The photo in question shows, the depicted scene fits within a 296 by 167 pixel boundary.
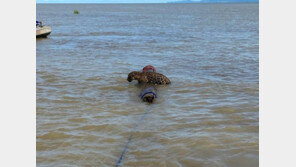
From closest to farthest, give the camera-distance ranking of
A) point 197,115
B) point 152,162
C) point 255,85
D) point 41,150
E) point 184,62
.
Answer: point 152,162
point 41,150
point 197,115
point 255,85
point 184,62

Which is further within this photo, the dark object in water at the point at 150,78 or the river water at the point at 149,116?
the dark object in water at the point at 150,78

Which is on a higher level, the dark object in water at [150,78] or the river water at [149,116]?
the dark object in water at [150,78]

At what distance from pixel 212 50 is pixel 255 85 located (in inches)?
252

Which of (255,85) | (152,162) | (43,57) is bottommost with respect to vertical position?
(152,162)

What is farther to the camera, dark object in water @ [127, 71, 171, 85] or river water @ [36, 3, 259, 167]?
dark object in water @ [127, 71, 171, 85]

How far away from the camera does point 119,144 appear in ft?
14.2

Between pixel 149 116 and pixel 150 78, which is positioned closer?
pixel 149 116

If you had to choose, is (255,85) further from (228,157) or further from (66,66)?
(66,66)

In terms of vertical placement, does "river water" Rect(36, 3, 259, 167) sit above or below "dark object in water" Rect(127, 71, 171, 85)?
below

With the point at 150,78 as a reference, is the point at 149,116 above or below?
below
